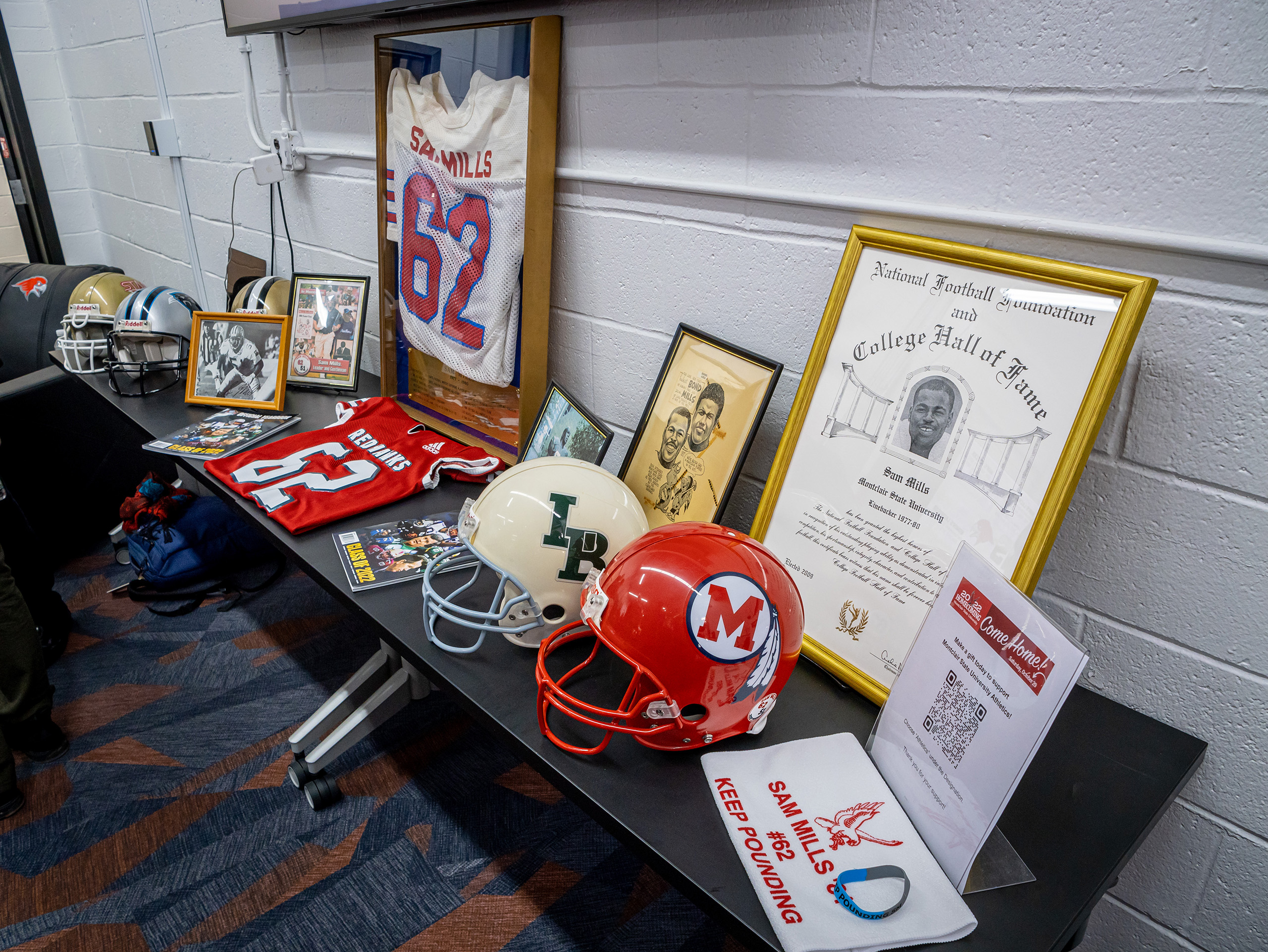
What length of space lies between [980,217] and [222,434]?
60.2 inches

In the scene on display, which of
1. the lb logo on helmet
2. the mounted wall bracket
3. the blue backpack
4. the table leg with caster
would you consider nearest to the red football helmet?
the lb logo on helmet

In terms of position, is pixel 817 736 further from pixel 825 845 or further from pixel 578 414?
pixel 578 414

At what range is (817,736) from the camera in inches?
34.1

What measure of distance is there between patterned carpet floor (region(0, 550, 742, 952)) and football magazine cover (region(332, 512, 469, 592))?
66 centimetres

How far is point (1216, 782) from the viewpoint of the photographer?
0.87 m

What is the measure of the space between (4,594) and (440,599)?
1252 millimetres

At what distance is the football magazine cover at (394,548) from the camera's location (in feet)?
3.80

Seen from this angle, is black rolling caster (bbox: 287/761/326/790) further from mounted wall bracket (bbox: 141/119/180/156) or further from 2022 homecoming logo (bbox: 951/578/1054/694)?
mounted wall bracket (bbox: 141/119/180/156)

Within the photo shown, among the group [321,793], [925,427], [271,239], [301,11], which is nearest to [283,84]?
[301,11]

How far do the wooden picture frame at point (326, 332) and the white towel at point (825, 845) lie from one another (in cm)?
142

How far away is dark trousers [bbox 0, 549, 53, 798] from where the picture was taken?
5.31ft

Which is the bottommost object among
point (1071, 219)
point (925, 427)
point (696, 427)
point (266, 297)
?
point (266, 297)

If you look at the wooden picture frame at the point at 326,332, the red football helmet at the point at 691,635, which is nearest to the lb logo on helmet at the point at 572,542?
the red football helmet at the point at 691,635

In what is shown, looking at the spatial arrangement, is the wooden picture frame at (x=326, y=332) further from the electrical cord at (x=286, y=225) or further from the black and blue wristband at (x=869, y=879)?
the black and blue wristband at (x=869, y=879)
